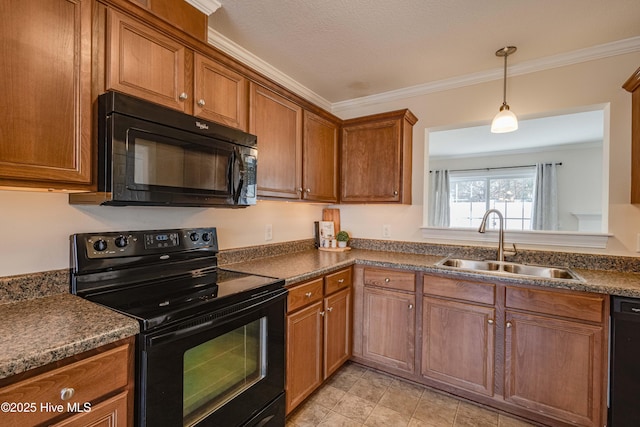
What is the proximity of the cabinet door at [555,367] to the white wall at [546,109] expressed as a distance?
75cm

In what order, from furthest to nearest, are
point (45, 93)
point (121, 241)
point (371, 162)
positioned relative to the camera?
point (371, 162)
point (121, 241)
point (45, 93)

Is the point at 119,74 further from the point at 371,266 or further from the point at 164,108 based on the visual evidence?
the point at 371,266

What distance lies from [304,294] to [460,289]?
1033mm

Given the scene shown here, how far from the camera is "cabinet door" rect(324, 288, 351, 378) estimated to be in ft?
6.82

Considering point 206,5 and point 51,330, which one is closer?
point 51,330

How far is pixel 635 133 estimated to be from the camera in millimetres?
1903

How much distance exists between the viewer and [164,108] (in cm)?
132

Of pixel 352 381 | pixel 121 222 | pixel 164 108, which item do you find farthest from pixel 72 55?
pixel 352 381

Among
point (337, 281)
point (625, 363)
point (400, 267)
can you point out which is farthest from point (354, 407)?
point (625, 363)

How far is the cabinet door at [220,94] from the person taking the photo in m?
1.52

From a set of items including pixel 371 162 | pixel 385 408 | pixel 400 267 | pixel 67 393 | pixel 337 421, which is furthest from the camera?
pixel 371 162

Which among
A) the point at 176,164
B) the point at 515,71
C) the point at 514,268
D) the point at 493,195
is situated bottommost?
the point at 514,268

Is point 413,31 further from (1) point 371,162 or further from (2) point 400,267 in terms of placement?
(2) point 400,267

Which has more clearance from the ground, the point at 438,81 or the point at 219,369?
the point at 438,81
